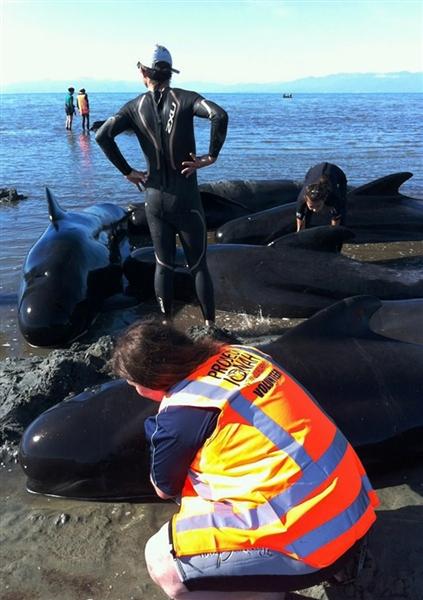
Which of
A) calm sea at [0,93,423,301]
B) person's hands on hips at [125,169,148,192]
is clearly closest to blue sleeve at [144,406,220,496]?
person's hands on hips at [125,169,148,192]

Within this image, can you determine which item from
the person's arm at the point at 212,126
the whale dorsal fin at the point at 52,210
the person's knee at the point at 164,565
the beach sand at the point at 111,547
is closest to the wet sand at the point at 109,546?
the beach sand at the point at 111,547

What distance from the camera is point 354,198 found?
10.5 meters

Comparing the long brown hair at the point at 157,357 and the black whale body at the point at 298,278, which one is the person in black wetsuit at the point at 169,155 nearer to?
the black whale body at the point at 298,278

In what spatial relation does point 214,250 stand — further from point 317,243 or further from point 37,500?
point 37,500

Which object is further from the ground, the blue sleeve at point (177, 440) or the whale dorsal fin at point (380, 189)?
the blue sleeve at point (177, 440)

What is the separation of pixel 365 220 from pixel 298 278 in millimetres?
3535

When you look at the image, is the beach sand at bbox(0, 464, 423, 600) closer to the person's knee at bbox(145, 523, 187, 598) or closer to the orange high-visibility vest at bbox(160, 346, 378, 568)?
the person's knee at bbox(145, 523, 187, 598)

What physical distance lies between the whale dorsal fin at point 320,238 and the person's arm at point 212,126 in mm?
1724

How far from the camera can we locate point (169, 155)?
5.97 metres

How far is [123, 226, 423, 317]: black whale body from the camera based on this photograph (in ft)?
23.2

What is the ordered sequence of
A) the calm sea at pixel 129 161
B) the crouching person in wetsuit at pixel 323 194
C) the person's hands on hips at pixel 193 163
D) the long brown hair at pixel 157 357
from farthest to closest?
the calm sea at pixel 129 161 < the crouching person in wetsuit at pixel 323 194 < the person's hands on hips at pixel 193 163 < the long brown hair at pixel 157 357

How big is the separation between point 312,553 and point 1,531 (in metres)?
2.03

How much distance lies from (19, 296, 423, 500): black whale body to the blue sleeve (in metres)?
1.26

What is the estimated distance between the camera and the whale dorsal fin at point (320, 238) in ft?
23.4
